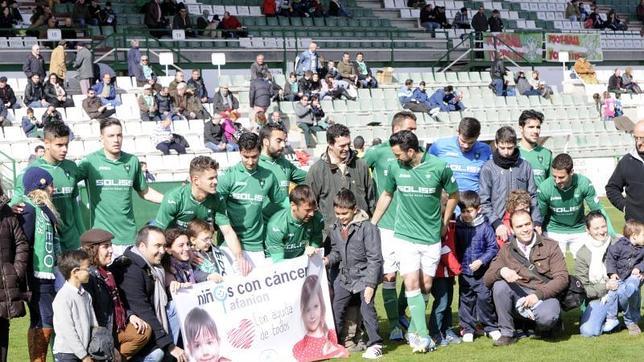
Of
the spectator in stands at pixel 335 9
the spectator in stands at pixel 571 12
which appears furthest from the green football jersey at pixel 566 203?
the spectator in stands at pixel 571 12

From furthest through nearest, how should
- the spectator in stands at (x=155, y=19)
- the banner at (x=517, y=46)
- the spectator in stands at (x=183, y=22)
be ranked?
the banner at (x=517, y=46), the spectator in stands at (x=183, y=22), the spectator in stands at (x=155, y=19)

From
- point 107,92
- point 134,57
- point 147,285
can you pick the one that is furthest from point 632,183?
point 134,57

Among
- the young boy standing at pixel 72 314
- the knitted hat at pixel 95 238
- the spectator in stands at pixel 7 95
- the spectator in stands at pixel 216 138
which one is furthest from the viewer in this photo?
the spectator in stands at pixel 216 138

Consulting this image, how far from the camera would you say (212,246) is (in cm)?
956

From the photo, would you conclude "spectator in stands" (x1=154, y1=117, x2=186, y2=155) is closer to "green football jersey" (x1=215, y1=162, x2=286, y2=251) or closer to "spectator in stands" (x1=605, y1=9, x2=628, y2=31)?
"green football jersey" (x1=215, y1=162, x2=286, y2=251)

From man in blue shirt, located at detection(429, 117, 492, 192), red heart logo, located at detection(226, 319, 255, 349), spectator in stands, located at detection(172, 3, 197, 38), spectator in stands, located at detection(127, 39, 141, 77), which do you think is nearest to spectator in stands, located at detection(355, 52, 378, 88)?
spectator in stands, located at detection(172, 3, 197, 38)

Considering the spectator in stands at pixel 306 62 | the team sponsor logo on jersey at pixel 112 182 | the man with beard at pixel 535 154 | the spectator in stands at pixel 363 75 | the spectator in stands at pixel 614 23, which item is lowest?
the man with beard at pixel 535 154

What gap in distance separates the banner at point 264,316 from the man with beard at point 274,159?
720 millimetres

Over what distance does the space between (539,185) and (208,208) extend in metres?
3.31

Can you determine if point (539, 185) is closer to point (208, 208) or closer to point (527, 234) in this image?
point (527, 234)

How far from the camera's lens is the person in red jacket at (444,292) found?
32.6ft

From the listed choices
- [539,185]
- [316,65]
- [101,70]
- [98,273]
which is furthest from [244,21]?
[98,273]

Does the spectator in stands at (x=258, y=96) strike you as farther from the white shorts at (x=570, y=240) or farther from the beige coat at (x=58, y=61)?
the white shorts at (x=570, y=240)

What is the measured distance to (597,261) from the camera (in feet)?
33.4
